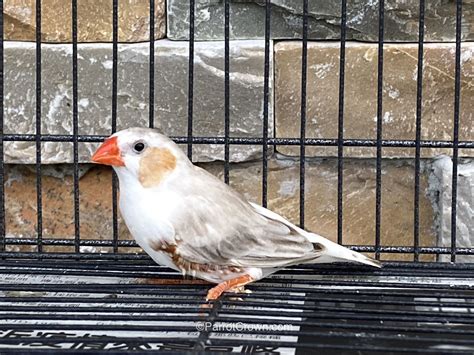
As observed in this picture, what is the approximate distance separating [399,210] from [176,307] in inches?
34.0

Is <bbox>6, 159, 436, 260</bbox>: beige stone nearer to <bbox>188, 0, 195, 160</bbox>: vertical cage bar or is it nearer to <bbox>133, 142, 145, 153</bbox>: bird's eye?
<bbox>188, 0, 195, 160</bbox>: vertical cage bar

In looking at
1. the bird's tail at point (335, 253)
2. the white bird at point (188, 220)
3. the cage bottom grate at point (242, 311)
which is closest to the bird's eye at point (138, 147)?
the white bird at point (188, 220)

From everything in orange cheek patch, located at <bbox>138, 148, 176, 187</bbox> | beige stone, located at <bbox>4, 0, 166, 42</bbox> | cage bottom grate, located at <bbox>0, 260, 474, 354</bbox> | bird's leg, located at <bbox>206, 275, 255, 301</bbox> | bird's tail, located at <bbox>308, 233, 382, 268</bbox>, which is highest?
beige stone, located at <bbox>4, 0, 166, 42</bbox>

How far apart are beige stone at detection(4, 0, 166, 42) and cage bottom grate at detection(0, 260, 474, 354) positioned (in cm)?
62

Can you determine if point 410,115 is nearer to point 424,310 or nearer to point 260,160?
point 260,160

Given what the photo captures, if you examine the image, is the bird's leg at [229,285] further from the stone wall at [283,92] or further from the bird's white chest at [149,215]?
the stone wall at [283,92]

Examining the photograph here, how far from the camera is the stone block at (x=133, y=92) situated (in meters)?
2.59

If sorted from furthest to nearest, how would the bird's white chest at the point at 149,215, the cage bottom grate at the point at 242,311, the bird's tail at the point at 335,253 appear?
the bird's tail at the point at 335,253 → the bird's white chest at the point at 149,215 → the cage bottom grate at the point at 242,311

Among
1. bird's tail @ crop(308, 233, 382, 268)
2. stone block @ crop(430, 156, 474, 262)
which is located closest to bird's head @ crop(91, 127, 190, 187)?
bird's tail @ crop(308, 233, 382, 268)

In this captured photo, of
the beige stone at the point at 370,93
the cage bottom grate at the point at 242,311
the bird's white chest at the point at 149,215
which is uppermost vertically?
the beige stone at the point at 370,93

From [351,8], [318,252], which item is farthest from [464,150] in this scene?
[318,252]

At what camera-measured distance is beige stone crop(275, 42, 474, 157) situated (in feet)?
8.44

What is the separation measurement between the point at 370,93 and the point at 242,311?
0.85 metres

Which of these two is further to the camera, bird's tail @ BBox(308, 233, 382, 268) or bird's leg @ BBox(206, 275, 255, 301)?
bird's tail @ BBox(308, 233, 382, 268)
